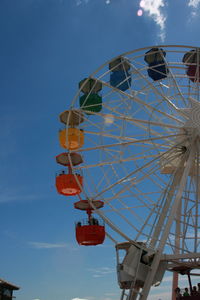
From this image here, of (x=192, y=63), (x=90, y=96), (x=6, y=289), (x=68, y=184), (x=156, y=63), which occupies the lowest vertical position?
(x=6, y=289)

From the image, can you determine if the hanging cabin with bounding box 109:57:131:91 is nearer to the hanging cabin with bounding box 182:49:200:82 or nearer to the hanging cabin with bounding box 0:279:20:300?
the hanging cabin with bounding box 182:49:200:82

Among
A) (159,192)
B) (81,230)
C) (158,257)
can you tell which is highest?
(159,192)

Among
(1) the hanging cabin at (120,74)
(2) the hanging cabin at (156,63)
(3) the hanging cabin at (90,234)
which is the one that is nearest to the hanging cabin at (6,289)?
(3) the hanging cabin at (90,234)

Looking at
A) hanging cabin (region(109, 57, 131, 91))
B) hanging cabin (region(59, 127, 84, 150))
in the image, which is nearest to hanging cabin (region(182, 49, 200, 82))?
hanging cabin (region(109, 57, 131, 91))

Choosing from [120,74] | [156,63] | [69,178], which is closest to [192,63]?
[156,63]

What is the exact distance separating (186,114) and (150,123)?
68.0 inches

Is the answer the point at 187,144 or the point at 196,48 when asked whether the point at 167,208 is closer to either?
the point at 187,144

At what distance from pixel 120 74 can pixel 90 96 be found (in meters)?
1.88

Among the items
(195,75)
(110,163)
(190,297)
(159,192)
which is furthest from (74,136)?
(190,297)

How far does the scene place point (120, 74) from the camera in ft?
56.5

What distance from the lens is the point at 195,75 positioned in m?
16.4

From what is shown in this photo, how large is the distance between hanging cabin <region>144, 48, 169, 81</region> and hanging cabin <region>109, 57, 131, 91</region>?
3.39 feet

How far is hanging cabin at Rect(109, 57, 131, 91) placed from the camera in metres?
16.5

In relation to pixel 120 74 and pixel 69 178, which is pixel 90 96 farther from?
pixel 69 178
